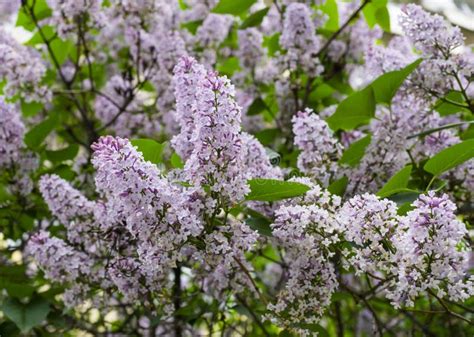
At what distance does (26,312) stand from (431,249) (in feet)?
4.76

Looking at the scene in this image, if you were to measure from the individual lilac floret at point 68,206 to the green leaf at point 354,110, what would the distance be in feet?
2.56

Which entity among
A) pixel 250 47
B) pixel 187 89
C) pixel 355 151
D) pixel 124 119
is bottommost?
pixel 187 89

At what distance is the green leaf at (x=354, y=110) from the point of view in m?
2.03

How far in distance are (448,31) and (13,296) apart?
5.38ft

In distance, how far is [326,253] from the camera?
5.34 ft

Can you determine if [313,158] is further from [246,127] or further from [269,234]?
[246,127]

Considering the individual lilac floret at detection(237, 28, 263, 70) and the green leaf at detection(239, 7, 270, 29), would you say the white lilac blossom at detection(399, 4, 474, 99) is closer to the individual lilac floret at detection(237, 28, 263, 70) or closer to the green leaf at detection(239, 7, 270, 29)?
the green leaf at detection(239, 7, 270, 29)

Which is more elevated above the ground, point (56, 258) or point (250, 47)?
point (250, 47)

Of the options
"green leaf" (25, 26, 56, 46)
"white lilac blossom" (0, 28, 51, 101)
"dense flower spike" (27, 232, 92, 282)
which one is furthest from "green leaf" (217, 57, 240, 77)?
"dense flower spike" (27, 232, 92, 282)

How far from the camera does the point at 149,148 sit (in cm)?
176

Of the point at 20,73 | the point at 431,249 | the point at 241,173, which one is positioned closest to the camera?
the point at 431,249

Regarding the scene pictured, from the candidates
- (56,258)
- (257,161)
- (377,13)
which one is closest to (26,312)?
(56,258)

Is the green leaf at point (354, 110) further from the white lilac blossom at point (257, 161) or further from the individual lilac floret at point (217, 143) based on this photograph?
the individual lilac floret at point (217, 143)

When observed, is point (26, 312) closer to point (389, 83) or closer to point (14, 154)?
point (14, 154)
